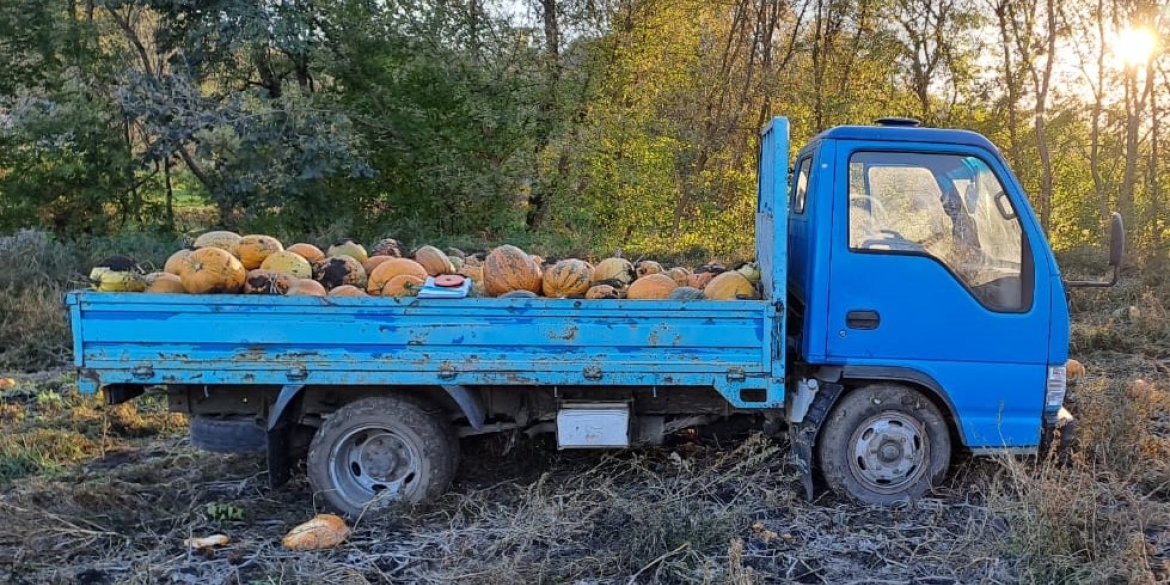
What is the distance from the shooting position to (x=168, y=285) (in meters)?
4.53

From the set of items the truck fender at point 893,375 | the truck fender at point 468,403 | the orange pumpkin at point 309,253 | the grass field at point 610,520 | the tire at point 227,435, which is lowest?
the grass field at point 610,520

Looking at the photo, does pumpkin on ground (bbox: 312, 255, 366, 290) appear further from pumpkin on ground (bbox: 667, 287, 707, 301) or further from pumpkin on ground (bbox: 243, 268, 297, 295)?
pumpkin on ground (bbox: 667, 287, 707, 301)

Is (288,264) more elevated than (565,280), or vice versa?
(288,264)

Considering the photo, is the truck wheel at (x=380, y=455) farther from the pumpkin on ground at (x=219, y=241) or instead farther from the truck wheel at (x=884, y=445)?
the truck wheel at (x=884, y=445)

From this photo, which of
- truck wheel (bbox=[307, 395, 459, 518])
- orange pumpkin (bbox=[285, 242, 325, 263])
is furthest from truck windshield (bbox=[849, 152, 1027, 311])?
orange pumpkin (bbox=[285, 242, 325, 263])

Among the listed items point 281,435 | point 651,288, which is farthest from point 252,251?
point 651,288

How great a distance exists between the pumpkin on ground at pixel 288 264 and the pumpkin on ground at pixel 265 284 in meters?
0.15

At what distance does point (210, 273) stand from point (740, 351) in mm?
2865

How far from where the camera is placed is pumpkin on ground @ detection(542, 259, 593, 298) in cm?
481

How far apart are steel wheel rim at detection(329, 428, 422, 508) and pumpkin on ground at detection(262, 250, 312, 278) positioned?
99 cm

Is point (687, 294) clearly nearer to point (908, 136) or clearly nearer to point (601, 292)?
point (601, 292)

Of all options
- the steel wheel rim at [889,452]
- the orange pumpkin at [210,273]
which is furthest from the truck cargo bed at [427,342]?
the steel wheel rim at [889,452]

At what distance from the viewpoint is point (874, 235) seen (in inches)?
177

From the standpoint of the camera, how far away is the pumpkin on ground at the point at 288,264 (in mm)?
4797
